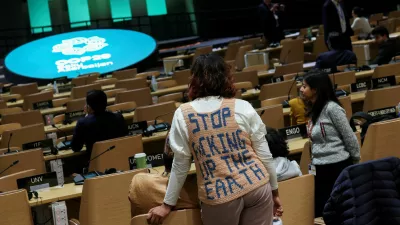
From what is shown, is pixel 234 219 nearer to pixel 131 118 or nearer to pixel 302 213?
pixel 302 213

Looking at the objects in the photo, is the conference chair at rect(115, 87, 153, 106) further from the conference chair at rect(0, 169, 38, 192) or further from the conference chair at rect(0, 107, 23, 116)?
the conference chair at rect(0, 169, 38, 192)

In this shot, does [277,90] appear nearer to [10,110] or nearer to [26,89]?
[10,110]

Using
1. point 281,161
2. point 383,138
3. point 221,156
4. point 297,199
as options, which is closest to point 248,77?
point 383,138

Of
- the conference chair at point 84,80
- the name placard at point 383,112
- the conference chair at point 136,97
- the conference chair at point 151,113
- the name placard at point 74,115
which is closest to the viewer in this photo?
the name placard at point 383,112

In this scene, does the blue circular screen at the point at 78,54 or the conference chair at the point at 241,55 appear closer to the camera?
the conference chair at the point at 241,55

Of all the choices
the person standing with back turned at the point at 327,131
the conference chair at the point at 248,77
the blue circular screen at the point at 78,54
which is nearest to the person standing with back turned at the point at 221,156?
the person standing with back turned at the point at 327,131

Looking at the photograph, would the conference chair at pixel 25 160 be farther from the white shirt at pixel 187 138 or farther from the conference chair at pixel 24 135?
the white shirt at pixel 187 138

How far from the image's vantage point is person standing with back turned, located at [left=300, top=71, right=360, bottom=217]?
493 centimetres

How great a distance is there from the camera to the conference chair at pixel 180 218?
382cm

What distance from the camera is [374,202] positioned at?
3.88m

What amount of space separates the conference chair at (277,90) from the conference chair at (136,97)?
205 centimetres

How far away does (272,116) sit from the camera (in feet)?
24.1

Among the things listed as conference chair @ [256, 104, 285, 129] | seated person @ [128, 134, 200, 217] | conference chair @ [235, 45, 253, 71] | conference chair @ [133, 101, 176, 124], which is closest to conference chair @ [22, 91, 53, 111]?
conference chair @ [133, 101, 176, 124]

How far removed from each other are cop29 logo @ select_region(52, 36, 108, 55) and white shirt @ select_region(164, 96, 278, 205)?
14.6 metres
